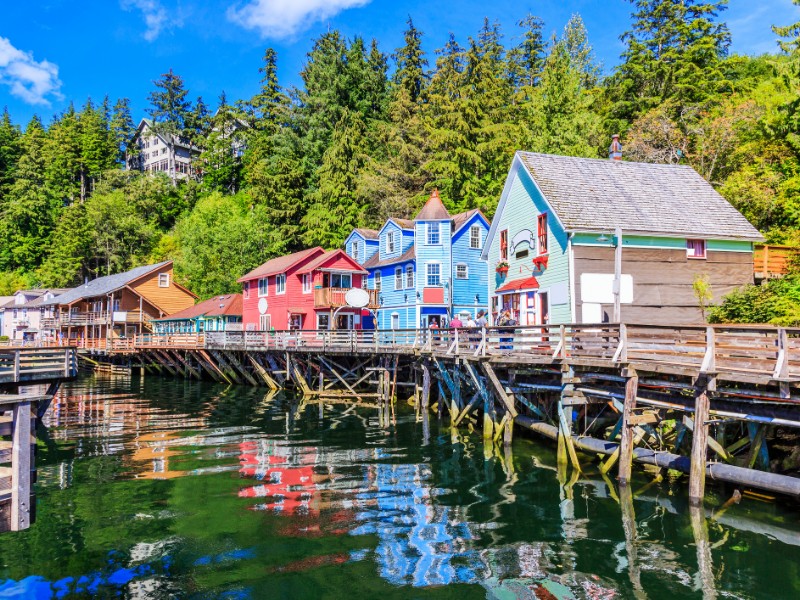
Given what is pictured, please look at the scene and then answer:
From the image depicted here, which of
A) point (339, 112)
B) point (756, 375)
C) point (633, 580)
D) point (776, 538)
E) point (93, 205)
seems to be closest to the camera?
point (633, 580)

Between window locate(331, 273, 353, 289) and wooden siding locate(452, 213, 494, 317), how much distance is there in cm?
880

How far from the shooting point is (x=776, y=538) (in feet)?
33.0

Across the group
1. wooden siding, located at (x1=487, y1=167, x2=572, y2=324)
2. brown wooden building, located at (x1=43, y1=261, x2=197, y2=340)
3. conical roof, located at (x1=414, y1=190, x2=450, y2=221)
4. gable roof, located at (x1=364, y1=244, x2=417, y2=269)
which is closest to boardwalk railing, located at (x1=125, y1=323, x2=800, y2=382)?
wooden siding, located at (x1=487, y1=167, x2=572, y2=324)

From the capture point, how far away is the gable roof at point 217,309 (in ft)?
A: 169

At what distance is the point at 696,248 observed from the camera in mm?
24203

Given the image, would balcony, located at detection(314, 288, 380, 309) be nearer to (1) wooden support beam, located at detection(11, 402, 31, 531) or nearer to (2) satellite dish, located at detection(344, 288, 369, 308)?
(2) satellite dish, located at detection(344, 288, 369, 308)

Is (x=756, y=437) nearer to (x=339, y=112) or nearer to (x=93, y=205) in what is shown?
(x=339, y=112)

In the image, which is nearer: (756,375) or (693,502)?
(756,375)

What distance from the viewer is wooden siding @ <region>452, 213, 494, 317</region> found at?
38125mm

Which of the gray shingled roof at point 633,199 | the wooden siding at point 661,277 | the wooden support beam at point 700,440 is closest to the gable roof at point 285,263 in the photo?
the gray shingled roof at point 633,199

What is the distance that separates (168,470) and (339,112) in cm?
5357

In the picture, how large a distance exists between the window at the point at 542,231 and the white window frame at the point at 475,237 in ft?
42.7

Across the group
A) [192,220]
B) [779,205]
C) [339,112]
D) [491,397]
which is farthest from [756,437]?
[192,220]

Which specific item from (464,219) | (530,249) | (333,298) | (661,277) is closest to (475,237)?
(464,219)
